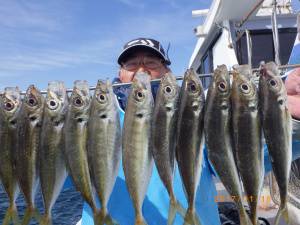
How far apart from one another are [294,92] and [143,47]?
1.66 metres

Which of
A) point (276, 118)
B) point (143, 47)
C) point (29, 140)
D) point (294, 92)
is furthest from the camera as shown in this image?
point (143, 47)

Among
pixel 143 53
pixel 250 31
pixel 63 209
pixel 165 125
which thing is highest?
pixel 250 31

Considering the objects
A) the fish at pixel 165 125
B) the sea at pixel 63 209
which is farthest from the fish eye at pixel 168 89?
the sea at pixel 63 209

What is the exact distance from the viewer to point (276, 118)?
8.14 feet

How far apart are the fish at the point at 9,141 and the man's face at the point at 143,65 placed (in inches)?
53.1

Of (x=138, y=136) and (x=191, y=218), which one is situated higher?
(x=138, y=136)

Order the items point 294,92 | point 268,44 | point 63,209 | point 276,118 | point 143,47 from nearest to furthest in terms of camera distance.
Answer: point 276,118 → point 294,92 → point 143,47 → point 268,44 → point 63,209

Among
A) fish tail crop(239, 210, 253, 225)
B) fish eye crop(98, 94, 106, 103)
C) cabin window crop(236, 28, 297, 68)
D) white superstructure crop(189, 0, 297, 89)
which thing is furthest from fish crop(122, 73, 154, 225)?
cabin window crop(236, 28, 297, 68)

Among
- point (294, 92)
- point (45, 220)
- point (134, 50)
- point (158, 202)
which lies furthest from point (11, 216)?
point (294, 92)

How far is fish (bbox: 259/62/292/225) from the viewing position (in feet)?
8.17

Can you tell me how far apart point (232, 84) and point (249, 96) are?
137 millimetres

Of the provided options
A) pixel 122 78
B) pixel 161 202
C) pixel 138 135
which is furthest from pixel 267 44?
pixel 138 135

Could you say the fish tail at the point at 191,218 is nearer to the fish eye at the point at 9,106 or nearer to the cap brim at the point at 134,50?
the fish eye at the point at 9,106

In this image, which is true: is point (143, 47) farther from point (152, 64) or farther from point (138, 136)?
point (138, 136)
